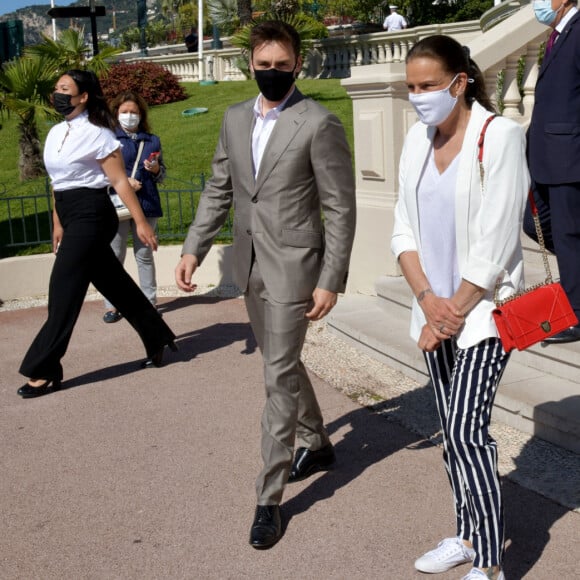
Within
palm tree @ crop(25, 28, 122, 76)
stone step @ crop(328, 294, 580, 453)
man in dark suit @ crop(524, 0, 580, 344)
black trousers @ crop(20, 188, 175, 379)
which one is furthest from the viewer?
palm tree @ crop(25, 28, 122, 76)

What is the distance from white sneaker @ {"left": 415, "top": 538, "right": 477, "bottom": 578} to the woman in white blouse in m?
3.31

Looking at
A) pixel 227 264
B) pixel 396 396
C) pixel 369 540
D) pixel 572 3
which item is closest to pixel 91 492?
pixel 369 540

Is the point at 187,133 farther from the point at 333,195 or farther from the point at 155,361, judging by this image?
the point at 333,195

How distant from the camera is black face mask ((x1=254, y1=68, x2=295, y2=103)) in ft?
13.4

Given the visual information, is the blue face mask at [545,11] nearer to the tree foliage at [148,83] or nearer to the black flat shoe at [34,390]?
the black flat shoe at [34,390]

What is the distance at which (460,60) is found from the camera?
3.32m

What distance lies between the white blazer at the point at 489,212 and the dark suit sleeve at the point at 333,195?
2.26 feet

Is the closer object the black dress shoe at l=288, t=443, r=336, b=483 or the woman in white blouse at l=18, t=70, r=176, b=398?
the black dress shoe at l=288, t=443, r=336, b=483

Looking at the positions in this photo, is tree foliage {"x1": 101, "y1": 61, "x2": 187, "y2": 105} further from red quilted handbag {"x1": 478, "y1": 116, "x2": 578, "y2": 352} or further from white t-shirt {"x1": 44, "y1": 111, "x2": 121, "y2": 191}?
red quilted handbag {"x1": 478, "y1": 116, "x2": 578, "y2": 352}

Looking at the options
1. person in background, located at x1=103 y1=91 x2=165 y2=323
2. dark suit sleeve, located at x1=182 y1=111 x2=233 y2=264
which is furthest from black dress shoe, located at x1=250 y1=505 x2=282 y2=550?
person in background, located at x1=103 y1=91 x2=165 y2=323

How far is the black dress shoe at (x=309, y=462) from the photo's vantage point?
471cm

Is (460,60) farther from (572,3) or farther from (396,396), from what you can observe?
(396,396)

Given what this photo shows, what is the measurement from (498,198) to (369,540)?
1629 mm

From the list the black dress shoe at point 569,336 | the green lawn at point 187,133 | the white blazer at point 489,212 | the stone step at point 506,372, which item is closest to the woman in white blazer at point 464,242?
the white blazer at point 489,212
